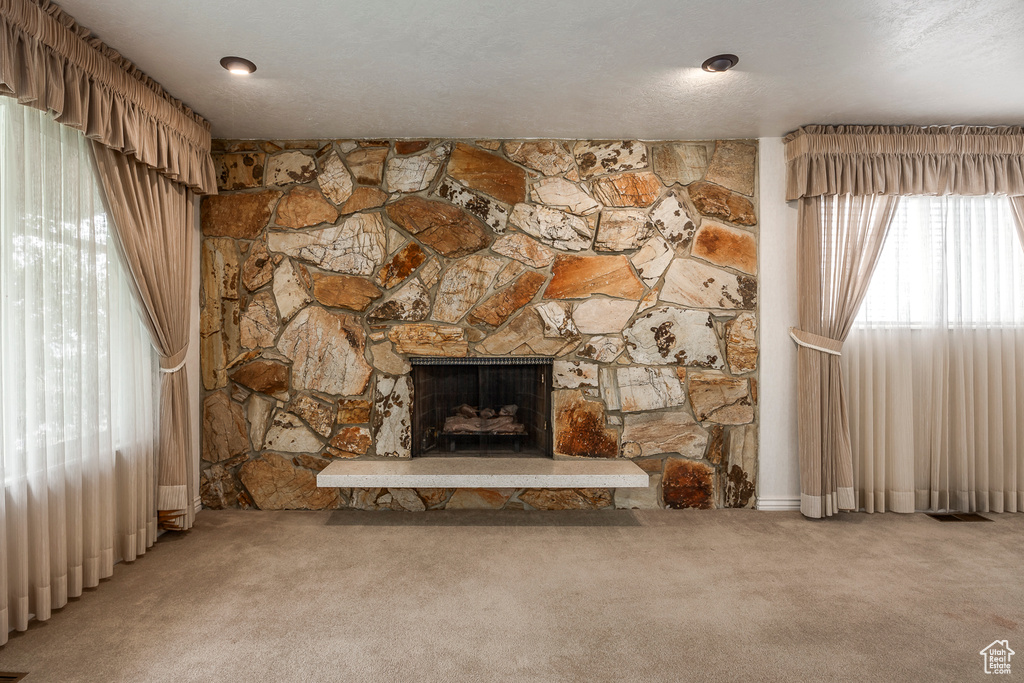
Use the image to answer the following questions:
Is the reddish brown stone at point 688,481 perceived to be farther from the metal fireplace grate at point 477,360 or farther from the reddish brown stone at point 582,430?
the metal fireplace grate at point 477,360

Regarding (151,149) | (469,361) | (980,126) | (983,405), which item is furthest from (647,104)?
(983,405)

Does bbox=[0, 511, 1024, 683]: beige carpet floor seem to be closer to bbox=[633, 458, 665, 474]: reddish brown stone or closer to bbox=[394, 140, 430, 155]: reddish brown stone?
bbox=[633, 458, 665, 474]: reddish brown stone

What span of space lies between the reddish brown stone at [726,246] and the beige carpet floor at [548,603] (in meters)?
1.56

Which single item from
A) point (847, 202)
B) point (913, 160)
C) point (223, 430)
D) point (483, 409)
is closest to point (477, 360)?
point (483, 409)

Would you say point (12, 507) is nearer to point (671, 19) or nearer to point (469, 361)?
point (469, 361)

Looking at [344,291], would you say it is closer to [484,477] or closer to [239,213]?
[239,213]

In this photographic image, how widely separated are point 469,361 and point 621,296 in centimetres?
103

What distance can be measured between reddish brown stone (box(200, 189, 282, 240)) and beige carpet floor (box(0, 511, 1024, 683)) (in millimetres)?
1751

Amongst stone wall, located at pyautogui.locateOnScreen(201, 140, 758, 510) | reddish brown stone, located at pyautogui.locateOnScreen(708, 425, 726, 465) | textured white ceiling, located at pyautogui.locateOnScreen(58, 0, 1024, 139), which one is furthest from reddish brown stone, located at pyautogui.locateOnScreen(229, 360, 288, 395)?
reddish brown stone, located at pyautogui.locateOnScreen(708, 425, 726, 465)

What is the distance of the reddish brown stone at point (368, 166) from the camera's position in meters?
3.46

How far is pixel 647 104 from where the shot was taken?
9.68 ft

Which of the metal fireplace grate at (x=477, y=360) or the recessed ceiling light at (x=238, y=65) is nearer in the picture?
the recessed ceiling light at (x=238, y=65)

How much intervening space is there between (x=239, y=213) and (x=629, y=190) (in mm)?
2427

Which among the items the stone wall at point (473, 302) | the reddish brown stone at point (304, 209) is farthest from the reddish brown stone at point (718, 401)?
the reddish brown stone at point (304, 209)
